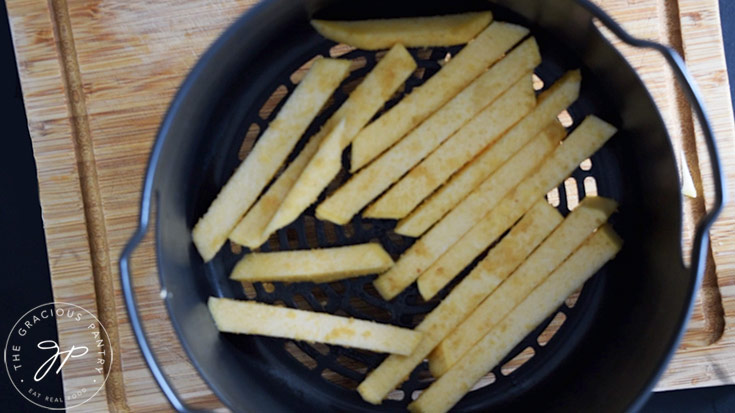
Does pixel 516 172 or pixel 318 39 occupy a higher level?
pixel 318 39

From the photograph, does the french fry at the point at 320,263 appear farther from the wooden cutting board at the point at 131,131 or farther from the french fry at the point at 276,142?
the wooden cutting board at the point at 131,131

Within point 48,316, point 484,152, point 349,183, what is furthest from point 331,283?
point 48,316

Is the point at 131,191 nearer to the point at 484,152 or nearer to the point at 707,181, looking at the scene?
the point at 484,152

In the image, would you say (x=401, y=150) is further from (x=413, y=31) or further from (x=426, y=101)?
(x=413, y=31)

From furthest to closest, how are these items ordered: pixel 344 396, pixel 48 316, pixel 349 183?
pixel 48 316 < pixel 344 396 < pixel 349 183

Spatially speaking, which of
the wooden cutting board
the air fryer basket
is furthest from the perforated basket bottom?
the wooden cutting board

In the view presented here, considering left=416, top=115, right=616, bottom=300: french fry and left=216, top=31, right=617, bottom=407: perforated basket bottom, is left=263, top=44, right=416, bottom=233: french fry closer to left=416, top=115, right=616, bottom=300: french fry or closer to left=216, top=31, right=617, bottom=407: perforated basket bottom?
left=216, top=31, right=617, bottom=407: perforated basket bottom

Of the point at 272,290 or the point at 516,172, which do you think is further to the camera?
the point at 272,290
